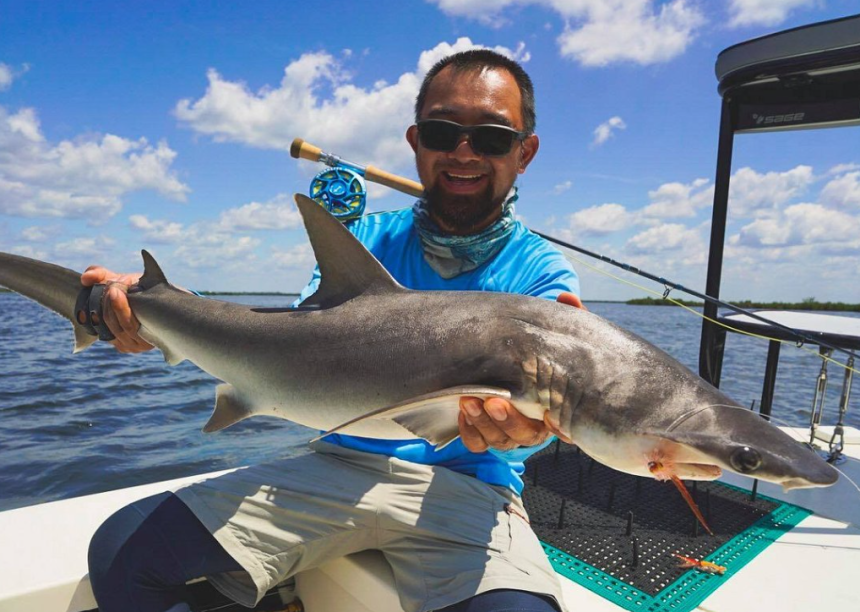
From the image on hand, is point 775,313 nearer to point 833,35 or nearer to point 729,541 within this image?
point 833,35

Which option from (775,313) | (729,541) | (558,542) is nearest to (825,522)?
(729,541)

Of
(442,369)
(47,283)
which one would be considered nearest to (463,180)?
(442,369)

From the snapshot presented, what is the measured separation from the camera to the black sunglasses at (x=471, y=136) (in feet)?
9.29

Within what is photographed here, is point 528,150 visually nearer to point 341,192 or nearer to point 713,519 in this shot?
point 341,192

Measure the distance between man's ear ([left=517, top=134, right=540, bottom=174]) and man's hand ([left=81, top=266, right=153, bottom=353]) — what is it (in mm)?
2119

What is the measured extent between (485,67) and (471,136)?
15.6 inches

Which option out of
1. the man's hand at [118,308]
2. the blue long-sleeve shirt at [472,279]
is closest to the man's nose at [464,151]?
the blue long-sleeve shirt at [472,279]

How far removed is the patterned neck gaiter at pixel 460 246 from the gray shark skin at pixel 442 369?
0.51 meters

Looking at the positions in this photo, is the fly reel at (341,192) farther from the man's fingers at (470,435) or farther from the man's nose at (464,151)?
the man's fingers at (470,435)

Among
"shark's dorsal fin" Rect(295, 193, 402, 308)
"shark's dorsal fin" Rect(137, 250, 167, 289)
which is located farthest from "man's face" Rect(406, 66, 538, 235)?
"shark's dorsal fin" Rect(137, 250, 167, 289)

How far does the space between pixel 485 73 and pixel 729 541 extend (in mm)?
3038

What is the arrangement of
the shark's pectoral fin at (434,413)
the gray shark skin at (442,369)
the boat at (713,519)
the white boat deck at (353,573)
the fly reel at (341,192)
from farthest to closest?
the fly reel at (341,192)
the boat at (713,519)
the white boat deck at (353,573)
the shark's pectoral fin at (434,413)
the gray shark skin at (442,369)

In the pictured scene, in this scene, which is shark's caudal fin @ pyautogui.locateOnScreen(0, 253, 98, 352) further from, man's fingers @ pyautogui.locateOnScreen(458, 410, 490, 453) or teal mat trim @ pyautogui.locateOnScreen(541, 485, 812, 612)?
teal mat trim @ pyautogui.locateOnScreen(541, 485, 812, 612)

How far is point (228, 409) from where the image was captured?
2678mm
